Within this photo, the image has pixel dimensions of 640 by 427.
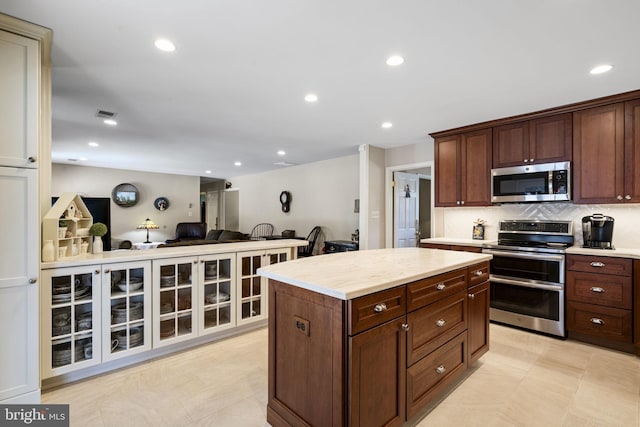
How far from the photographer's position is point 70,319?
226 centimetres

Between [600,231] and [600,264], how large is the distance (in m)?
0.43

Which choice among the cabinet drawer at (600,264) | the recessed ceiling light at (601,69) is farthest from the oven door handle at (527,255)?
the recessed ceiling light at (601,69)

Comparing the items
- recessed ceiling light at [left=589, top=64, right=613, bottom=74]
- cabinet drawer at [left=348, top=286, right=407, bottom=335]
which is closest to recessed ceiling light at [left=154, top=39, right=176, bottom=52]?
cabinet drawer at [left=348, top=286, right=407, bottom=335]

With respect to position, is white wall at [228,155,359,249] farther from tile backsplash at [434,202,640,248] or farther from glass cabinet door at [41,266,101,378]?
glass cabinet door at [41,266,101,378]

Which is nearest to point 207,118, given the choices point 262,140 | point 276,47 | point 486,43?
point 262,140

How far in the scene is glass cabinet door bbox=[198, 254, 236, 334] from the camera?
288 cm

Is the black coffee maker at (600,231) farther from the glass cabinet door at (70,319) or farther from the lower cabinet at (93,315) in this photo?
the glass cabinet door at (70,319)

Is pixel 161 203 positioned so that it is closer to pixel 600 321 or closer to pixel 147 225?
pixel 147 225

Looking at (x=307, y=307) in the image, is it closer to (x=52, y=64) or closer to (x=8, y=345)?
(x=8, y=345)

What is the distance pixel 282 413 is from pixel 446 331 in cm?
115

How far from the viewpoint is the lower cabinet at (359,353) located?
1.41 meters

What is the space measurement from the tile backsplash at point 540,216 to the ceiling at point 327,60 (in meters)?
1.20

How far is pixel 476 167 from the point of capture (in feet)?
12.8

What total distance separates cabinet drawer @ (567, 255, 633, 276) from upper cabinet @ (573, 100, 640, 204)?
0.62 metres
